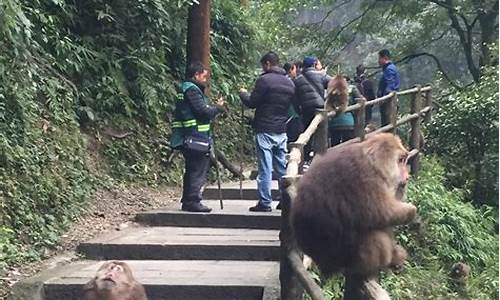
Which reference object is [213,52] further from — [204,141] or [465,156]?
[204,141]

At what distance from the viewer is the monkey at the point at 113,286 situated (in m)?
5.18

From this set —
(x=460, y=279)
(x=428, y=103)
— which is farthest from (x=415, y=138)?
(x=460, y=279)

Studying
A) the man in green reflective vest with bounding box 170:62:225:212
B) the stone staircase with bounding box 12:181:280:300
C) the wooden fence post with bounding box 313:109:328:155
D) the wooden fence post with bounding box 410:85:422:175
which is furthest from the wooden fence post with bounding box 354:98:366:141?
the wooden fence post with bounding box 410:85:422:175

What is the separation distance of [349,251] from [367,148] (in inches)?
24.7

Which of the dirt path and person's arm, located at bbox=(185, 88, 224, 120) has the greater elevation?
person's arm, located at bbox=(185, 88, 224, 120)

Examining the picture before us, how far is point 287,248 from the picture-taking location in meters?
5.87

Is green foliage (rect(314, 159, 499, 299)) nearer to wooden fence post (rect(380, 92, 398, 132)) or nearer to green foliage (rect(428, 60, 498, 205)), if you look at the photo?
green foliage (rect(428, 60, 498, 205))

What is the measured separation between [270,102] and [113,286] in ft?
14.8

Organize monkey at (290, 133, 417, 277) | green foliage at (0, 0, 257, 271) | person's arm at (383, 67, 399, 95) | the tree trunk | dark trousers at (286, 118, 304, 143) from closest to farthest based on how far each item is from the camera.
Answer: monkey at (290, 133, 417, 277), green foliage at (0, 0, 257, 271), dark trousers at (286, 118, 304, 143), the tree trunk, person's arm at (383, 67, 399, 95)

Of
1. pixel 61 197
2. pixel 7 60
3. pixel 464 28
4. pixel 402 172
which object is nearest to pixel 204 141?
pixel 61 197

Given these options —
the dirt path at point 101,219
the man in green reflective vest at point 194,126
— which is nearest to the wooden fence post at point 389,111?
the dirt path at point 101,219

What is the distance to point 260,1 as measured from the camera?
72.5 feet

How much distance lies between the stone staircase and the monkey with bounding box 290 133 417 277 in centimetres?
173

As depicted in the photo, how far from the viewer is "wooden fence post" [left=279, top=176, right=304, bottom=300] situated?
579 cm
